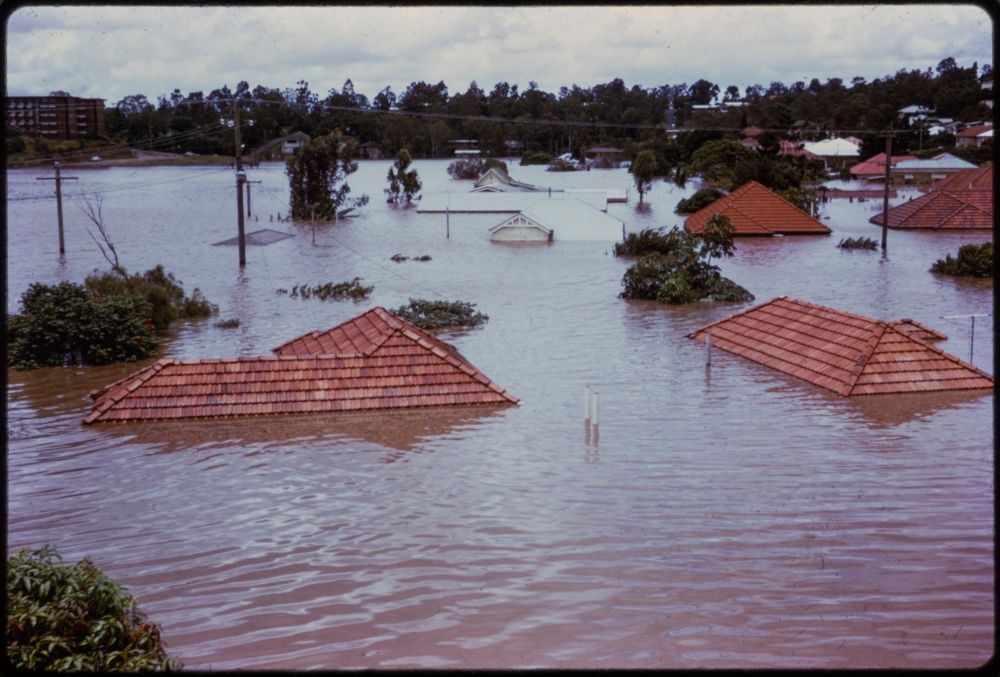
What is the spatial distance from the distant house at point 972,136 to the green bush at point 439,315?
257ft

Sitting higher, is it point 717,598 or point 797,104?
point 797,104

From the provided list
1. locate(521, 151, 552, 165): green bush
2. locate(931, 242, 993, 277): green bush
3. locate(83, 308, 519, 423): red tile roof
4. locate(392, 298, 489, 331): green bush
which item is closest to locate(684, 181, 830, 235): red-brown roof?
locate(931, 242, 993, 277): green bush

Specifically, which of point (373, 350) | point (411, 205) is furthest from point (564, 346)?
point (411, 205)

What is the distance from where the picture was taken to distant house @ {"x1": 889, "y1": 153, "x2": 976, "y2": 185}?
8388 centimetres

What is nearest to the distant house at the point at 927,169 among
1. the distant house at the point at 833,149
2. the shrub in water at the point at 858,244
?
the distant house at the point at 833,149

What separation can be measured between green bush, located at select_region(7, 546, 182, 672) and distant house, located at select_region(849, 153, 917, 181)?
9121cm

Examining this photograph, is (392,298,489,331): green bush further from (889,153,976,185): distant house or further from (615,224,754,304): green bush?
(889,153,976,185): distant house

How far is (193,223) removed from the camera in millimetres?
77438

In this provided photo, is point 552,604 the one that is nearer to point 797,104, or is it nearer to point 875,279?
point 875,279

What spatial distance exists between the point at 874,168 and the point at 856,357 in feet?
255

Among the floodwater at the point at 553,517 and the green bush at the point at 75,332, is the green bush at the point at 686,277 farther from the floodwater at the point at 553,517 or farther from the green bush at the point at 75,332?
the green bush at the point at 75,332

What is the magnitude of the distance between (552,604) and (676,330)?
19.8 metres

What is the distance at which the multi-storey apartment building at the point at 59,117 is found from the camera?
49562mm

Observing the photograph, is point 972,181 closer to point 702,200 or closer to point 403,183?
point 702,200
